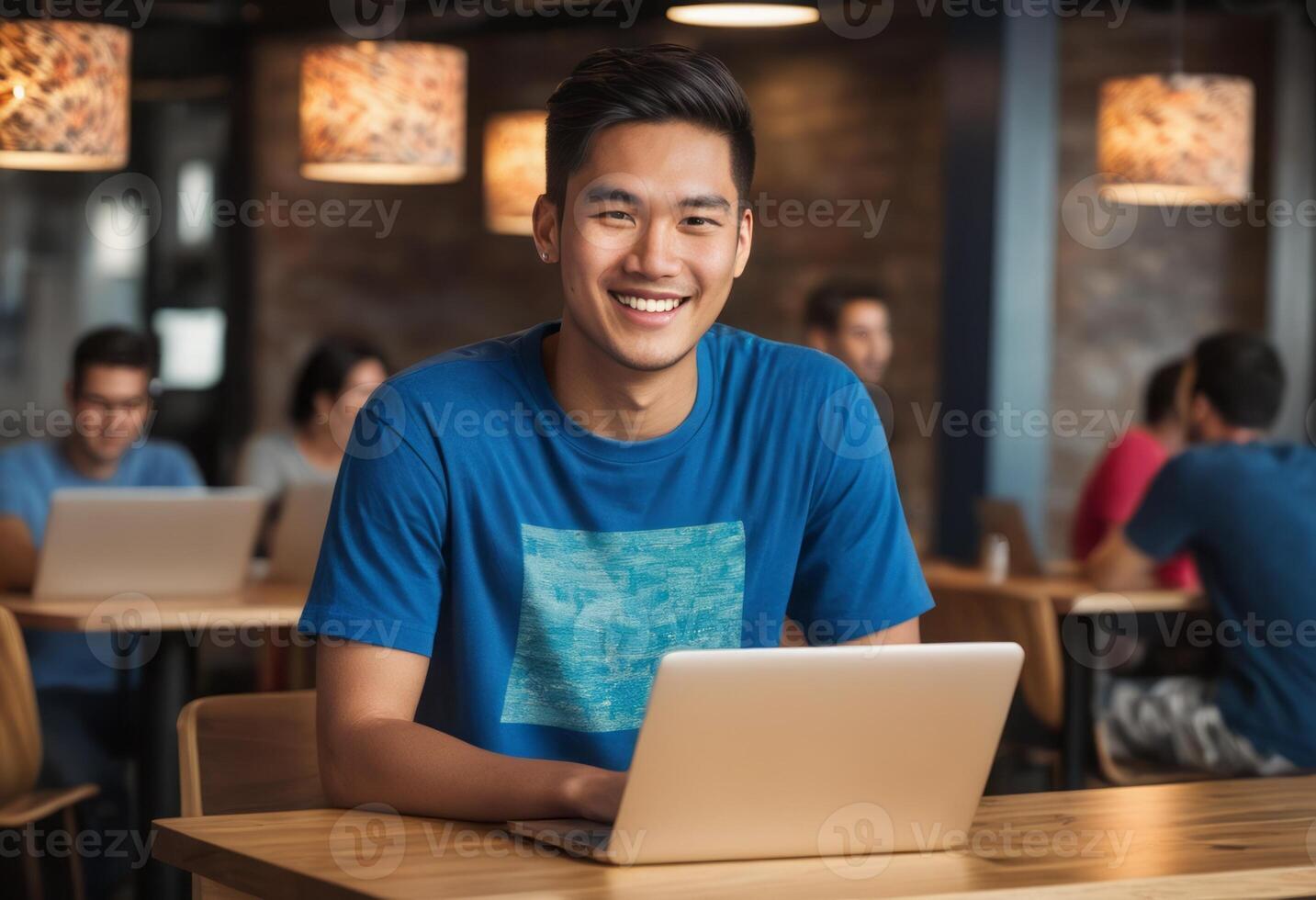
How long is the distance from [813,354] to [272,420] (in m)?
5.60

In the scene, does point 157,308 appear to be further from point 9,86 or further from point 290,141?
point 9,86

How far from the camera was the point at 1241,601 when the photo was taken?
3512 millimetres

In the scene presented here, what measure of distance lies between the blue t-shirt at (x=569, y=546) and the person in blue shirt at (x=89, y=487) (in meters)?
1.88

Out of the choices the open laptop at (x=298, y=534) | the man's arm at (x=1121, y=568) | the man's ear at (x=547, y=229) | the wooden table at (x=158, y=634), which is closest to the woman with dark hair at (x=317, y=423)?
the open laptop at (x=298, y=534)

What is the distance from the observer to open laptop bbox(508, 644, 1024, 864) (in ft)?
4.13

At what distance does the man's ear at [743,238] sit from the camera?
6.12 feet

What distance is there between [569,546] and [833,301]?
139 inches

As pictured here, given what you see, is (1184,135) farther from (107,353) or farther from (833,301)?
(107,353)

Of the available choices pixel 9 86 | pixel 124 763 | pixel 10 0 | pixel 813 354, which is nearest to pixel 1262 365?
pixel 813 354

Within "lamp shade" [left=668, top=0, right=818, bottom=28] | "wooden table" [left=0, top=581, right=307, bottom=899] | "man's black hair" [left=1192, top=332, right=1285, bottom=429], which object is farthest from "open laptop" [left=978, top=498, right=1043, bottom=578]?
"wooden table" [left=0, top=581, right=307, bottom=899]

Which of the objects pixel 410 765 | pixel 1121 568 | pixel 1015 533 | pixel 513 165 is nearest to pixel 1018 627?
pixel 1121 568

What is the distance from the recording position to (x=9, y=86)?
393 centimetres

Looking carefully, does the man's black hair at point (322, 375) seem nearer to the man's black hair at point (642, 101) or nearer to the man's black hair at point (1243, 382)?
the man's black hair at point (1243, 382)

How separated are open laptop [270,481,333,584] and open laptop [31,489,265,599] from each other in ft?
0.93
